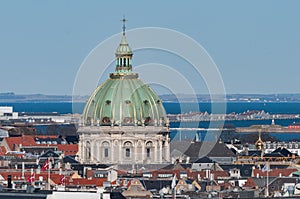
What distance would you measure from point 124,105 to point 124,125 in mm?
1423

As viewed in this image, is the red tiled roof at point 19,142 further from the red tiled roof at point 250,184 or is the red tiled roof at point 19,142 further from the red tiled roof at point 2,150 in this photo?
the red tiled roof at point 250,184

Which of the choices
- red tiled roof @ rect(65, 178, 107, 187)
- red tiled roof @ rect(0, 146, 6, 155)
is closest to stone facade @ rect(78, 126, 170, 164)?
red tiled roof @ rect(65, 178, 107, 187)

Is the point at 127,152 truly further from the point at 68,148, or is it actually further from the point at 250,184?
the point at 68,148

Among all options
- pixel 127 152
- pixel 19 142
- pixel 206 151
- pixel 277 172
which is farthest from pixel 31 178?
pixel 19 142

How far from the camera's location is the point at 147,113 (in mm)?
116125

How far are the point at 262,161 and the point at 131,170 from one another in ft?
50.5

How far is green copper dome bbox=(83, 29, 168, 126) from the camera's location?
116m

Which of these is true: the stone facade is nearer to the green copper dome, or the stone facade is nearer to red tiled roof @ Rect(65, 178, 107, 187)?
the green copper dome

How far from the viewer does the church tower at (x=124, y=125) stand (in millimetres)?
115125

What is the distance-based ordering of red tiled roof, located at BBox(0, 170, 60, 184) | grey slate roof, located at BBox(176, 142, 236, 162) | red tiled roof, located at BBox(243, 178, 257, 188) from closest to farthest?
red tiled roof, located at BBox(243, 178, 257, 188)
red tiled roof, located at BBox(0, 170, 60, 184)
grey slate roof, located at BBox(176, 142, 236, 162)

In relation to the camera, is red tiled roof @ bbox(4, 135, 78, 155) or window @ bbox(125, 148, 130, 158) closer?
window @ bbox(125, 148, 130, 158)

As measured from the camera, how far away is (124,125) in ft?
381

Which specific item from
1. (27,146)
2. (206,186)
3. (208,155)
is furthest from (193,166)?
(27,146)

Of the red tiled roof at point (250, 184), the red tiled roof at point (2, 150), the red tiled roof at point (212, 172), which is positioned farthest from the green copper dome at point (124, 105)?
the red tiled roof at point (2, 150)
